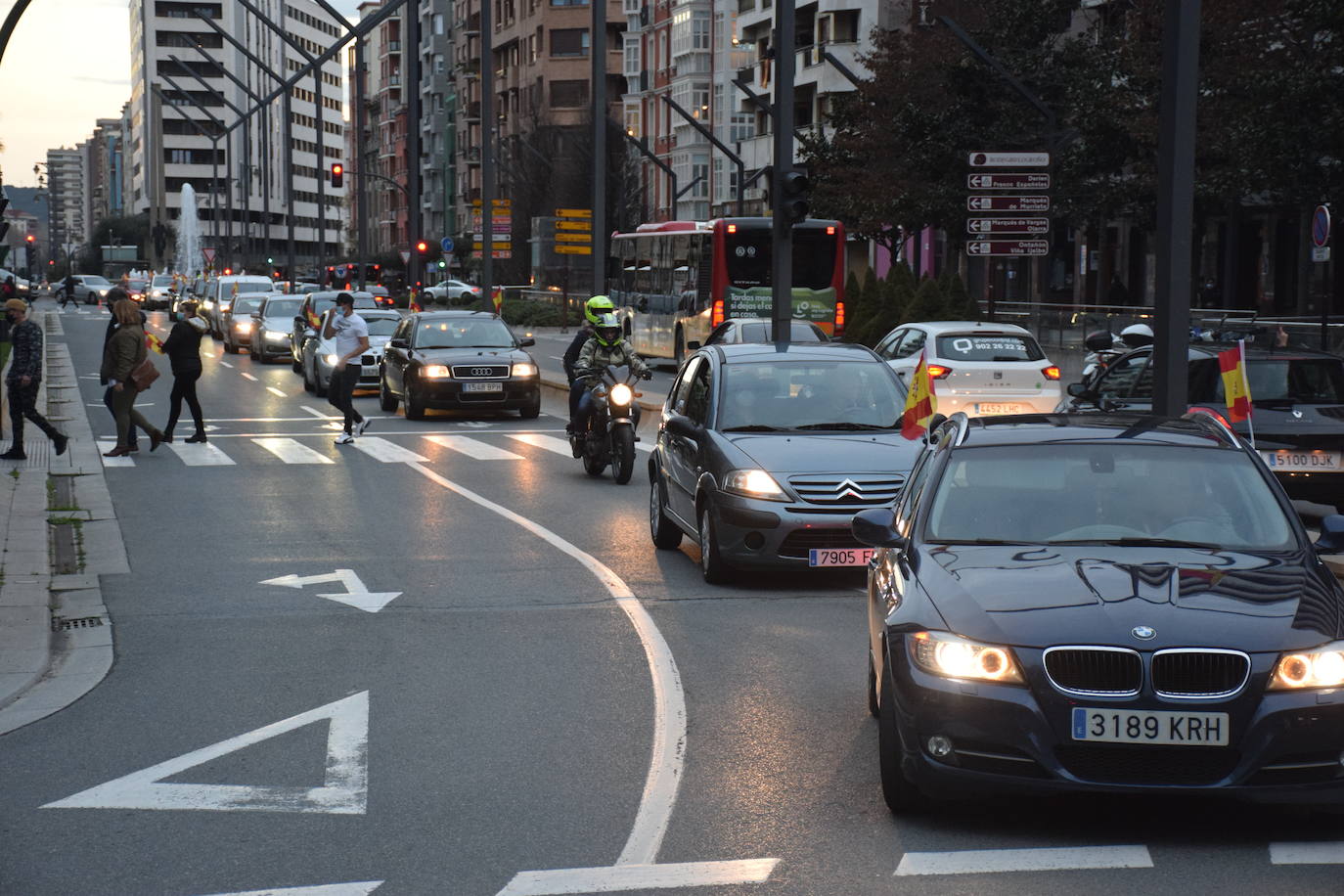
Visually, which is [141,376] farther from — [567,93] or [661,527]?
[567,93]

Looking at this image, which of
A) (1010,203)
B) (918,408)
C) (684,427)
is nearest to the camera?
(918,408)

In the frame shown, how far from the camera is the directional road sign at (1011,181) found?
31250mm

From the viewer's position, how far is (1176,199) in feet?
43.5

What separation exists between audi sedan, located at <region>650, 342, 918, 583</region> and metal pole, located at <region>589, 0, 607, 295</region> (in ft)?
60.1

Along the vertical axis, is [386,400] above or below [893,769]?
below

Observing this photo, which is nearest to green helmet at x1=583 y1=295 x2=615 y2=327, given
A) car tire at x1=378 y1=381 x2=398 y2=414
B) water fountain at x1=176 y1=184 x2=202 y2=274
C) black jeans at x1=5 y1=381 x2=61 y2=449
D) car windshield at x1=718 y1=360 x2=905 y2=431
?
car windshield at x1=718 y1=360 x2=905 y2=431

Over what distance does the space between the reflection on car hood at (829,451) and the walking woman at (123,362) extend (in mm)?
10937

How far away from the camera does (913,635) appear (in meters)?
6.56

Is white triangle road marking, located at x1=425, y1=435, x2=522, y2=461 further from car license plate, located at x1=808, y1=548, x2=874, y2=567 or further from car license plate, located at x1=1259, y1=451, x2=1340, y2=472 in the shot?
car license plate, located at x1=808, y1=548, x2=874, y2=567

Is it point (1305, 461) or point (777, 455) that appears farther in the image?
point (1305, 461)

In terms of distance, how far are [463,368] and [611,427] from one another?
878 centimetres

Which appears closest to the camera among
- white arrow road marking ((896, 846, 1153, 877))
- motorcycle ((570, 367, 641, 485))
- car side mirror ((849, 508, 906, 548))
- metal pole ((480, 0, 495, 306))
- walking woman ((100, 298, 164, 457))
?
white arrow road marking ((896, 846, 1153, 877))

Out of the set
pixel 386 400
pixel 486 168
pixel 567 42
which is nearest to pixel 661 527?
pixel 386 400

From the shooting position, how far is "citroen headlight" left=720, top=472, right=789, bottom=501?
39.9 feet
